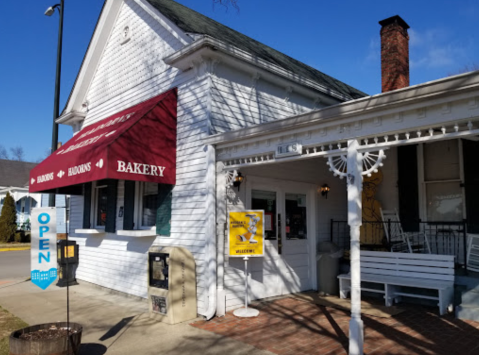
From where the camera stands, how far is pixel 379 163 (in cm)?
473

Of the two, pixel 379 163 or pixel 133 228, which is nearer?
pixel 379 163

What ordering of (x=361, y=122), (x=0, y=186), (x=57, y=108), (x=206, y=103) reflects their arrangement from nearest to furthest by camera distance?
(x=361, y=122) < (x=206, y=103) < (x=57, y=108) < (x=0, y=186)

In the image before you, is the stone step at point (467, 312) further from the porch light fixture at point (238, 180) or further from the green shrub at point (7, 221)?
the green shrub at point (7, 221)

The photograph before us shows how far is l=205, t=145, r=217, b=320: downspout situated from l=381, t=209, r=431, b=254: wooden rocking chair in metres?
4.04

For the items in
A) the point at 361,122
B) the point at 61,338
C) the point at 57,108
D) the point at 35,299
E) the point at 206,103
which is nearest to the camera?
the point at 61,338

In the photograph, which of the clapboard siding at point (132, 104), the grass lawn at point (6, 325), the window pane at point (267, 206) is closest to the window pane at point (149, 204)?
the clapboard siding at point (132, 104)

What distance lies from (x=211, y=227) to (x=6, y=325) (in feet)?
12.5

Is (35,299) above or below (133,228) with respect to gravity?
below

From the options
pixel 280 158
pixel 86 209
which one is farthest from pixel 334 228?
pixel 86 209

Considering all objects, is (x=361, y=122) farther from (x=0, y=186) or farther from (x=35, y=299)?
(x=0, y=186)

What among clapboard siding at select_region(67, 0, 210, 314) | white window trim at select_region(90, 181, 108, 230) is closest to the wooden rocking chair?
clapboard siding at select_region(67, 0, 210, 314)

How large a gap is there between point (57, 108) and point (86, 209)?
3.33m

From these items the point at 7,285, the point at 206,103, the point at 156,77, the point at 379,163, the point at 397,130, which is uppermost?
the point at 156,77

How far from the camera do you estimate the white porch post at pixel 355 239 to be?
187 inches
